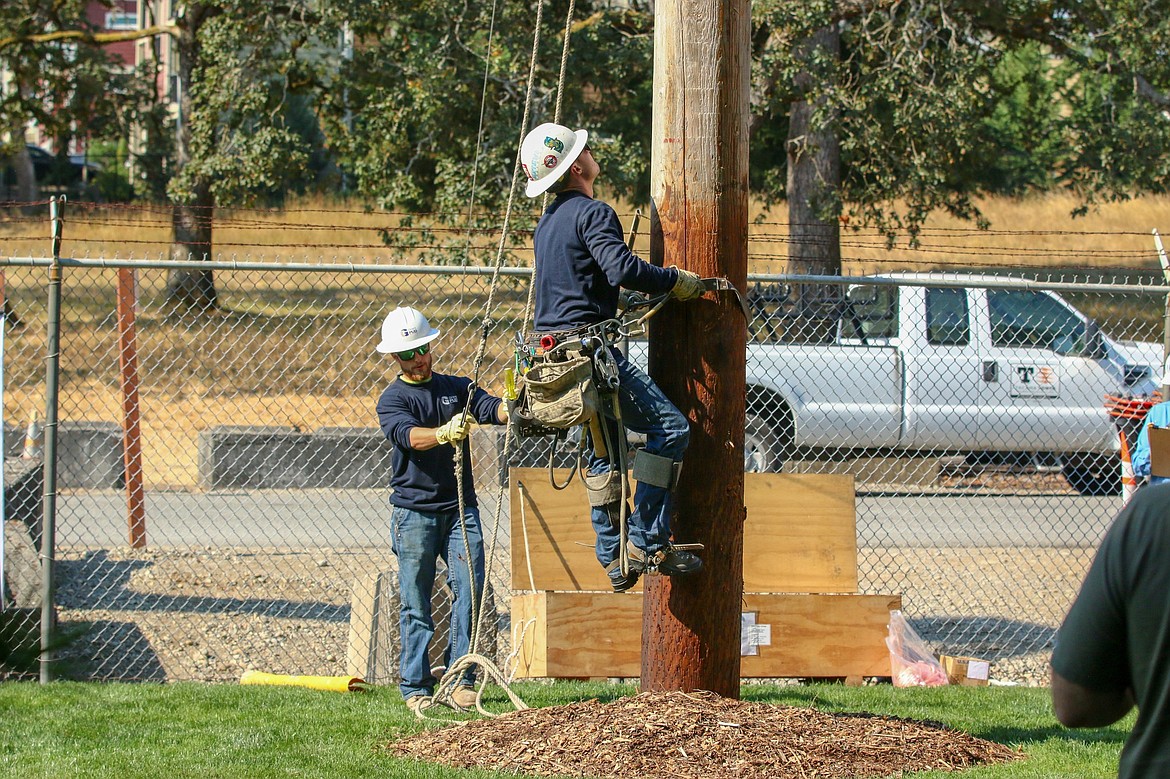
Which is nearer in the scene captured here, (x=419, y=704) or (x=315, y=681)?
(x=419, y=704)

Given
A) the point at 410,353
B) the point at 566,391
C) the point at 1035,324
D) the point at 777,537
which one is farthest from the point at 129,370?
the point at 1035,324

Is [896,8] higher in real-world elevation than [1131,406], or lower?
higher

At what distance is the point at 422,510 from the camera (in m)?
6.34

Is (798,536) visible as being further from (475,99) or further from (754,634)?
(475,99)

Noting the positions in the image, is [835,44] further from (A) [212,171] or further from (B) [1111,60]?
(A) [212,171]

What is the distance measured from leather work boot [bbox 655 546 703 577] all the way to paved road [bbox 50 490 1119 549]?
569 centimetres

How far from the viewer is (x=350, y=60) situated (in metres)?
17.8

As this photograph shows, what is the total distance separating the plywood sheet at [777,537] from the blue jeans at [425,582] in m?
1.05

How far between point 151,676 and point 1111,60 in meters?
14.1

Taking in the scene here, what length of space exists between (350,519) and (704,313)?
290 inches

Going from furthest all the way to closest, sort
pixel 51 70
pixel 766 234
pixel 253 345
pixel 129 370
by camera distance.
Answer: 1. pixel 51 70
2. pixel 253 345
3. pixel 766 234
4. pixel 129 370

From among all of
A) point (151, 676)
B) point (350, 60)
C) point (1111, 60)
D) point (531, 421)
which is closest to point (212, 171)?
point (350, 60)

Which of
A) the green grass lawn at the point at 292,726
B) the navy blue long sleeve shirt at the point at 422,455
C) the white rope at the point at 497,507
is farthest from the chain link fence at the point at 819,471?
the white rope at the point at 497,507

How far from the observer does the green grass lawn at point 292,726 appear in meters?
5.06
